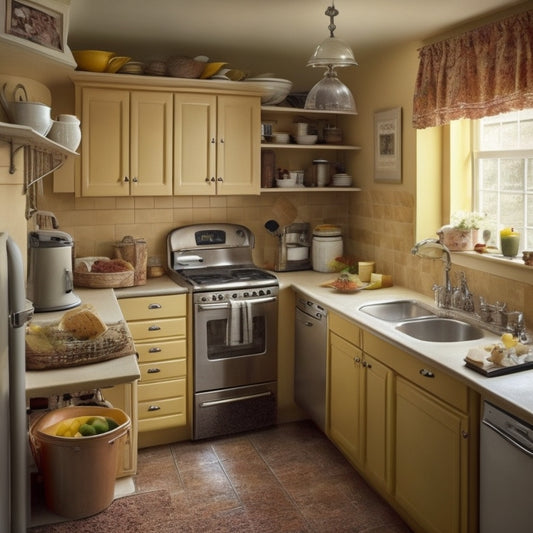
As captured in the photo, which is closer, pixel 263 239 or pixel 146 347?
pixel 146 347

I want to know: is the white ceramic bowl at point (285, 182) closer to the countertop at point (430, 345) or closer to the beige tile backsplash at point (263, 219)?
the beige tile backsplash at point (263, 219)

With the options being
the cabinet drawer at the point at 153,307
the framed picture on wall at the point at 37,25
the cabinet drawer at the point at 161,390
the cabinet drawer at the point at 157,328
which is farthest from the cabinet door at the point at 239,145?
the framed picture on wall at the point at 37,25

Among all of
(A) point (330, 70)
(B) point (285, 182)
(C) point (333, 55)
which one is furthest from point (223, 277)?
(C) point (333, 55)

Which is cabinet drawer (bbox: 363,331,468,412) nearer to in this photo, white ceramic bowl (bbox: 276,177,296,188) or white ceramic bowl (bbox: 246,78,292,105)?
white ceramic bowl (bbox: 276,177,296,188)

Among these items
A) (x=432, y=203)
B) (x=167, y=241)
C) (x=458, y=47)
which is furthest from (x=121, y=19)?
(x=432, y=203)

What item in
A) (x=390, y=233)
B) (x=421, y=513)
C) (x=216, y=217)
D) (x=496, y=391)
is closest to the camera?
(x=496, y=391)

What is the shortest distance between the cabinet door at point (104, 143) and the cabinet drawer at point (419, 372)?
1.85 metres

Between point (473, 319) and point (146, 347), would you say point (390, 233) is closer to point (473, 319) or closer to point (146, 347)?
point (473, 319)

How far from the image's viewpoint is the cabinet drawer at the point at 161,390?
11.8ft

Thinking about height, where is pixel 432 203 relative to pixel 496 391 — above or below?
above

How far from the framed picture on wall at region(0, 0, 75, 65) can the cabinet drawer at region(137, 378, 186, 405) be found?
82.7 inches

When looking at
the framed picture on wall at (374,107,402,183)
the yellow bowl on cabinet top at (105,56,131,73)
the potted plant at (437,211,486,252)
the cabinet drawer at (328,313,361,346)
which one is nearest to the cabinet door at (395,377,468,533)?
the cabinet drawer at (328,313,361,346)

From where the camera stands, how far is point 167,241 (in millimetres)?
4086

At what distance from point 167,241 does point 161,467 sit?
1515mm
